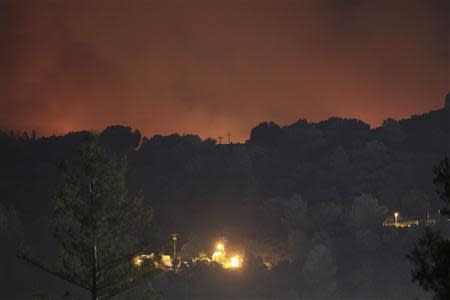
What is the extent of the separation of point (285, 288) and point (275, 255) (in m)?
9.88

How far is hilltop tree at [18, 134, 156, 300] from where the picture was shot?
24.5m

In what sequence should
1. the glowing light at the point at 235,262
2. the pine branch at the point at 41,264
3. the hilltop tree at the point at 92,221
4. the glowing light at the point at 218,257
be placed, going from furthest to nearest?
1. the glowing light at the point at 218,257
2. the glowing light at the point at 235,262
3. the hilltop tree at the point at 92,221
4. the pine branch at the point at 41,264

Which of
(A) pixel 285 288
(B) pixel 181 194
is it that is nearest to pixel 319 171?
(B) pixel 181 194

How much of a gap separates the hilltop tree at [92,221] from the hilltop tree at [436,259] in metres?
12.2

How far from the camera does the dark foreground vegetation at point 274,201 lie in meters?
94.8

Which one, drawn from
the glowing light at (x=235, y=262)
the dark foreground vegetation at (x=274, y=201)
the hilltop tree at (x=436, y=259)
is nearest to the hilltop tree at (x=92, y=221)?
the hilltop tree at (x=436, y=259)

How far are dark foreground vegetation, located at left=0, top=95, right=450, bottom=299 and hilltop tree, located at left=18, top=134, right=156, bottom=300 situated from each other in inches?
2130

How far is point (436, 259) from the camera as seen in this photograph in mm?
15117

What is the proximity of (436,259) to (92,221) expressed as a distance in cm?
1290

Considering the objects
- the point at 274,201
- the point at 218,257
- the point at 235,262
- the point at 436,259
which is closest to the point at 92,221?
the point at 436,259

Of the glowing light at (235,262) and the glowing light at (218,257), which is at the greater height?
the glowing light at (218,257)

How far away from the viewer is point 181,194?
12025 cm

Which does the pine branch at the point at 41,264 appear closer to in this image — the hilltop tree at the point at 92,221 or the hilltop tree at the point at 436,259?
the hilltop tree at the point at 92,221

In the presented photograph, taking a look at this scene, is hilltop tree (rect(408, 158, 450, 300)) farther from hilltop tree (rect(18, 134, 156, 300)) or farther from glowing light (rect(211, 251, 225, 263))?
glowing light (rect(211, 251, 225, 263))
